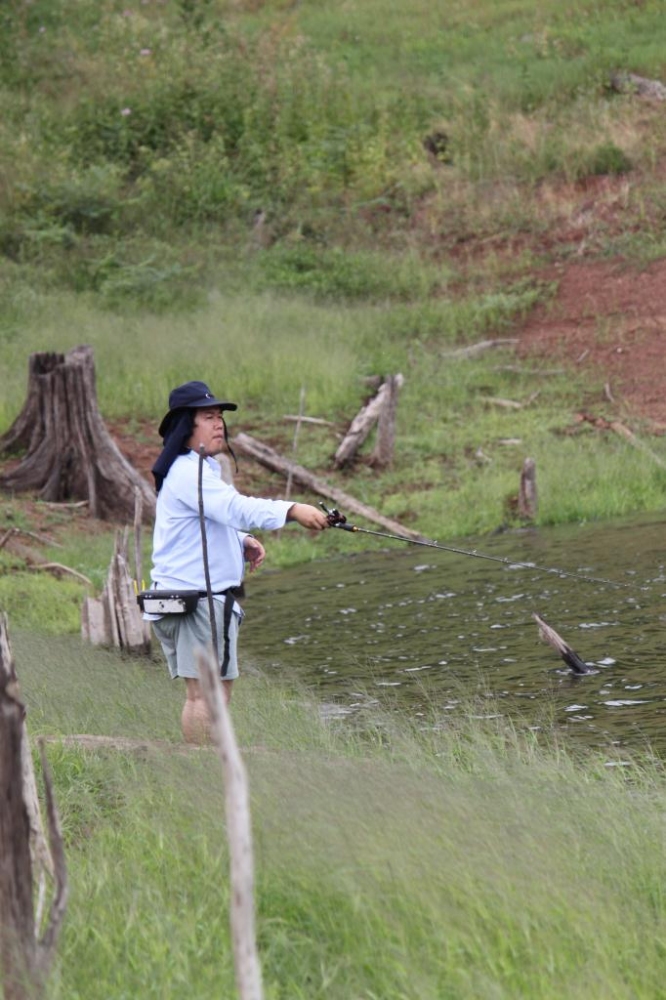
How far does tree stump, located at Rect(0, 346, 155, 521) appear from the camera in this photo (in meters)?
16.9

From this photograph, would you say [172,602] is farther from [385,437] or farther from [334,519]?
[385,437]

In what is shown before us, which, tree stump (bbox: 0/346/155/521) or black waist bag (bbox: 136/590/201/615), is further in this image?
tree stump (bbox: 0/346/155/521)

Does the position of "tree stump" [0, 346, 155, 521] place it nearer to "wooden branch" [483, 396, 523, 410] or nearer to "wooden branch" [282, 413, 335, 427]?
"wooden branch" [282, 413, 335, 427]

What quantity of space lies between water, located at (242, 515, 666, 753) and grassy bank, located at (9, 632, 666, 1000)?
2.51 metres

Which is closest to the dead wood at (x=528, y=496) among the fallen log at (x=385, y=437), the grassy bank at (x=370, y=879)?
the fallen log at (x=385, y=437)

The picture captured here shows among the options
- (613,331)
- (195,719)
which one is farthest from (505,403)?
(195,719)

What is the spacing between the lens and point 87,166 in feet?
101

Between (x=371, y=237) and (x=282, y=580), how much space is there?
14604mm

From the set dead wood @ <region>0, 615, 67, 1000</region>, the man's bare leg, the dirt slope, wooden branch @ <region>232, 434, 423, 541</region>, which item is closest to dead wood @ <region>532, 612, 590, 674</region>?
the man's bare leg

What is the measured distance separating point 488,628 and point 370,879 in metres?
7.19

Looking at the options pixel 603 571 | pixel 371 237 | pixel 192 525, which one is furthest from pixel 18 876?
pixel 371 237

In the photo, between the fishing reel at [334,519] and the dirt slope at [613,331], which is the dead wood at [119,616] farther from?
the dirt slope at [613,331]

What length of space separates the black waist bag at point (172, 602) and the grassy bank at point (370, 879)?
84 cm

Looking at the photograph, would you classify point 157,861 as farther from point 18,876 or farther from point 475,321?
point 475,321
